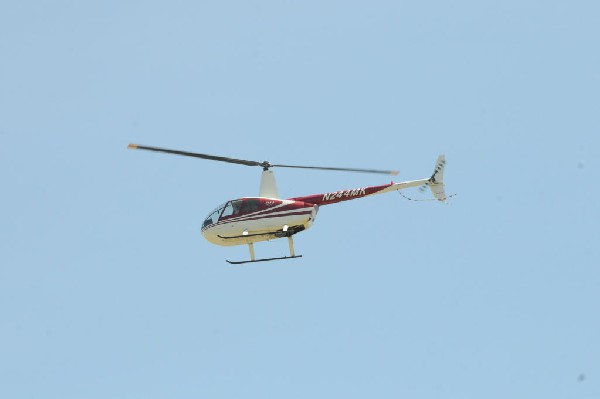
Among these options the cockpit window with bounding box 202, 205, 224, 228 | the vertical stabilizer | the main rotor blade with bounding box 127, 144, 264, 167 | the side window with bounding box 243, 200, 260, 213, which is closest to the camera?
the main rotor blade with bounding box 127, 144, 264, 167

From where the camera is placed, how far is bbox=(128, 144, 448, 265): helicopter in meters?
69.8

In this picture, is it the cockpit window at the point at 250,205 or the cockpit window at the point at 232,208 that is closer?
the cockpit window at the point at 250,205

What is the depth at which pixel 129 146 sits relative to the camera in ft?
220

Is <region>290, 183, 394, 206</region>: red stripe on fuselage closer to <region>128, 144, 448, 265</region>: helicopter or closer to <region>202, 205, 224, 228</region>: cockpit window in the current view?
<region>128, 144, 448, 265</region>: helicopter

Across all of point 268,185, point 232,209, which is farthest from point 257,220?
point 268,185

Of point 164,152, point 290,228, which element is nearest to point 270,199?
point 290,228

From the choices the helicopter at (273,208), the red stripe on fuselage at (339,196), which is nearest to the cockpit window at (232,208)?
the helicopter at (273,208)

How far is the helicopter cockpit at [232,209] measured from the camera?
233 feet

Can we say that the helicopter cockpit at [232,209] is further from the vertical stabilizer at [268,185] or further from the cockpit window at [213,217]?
the vertical stabilizer at [268,185]

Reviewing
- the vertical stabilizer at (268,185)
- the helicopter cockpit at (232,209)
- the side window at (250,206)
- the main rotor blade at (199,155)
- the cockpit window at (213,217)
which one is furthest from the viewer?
the cockpit window at (213,217)

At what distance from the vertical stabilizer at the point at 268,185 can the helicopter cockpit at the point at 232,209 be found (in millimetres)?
729

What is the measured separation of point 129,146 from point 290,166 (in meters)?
8.27

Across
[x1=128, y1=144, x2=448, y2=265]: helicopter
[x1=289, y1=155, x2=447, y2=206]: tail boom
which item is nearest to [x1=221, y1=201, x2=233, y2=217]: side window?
[x1=128, y1=144, x2=448, y2=265]: helicopter

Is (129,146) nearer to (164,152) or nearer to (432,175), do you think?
(164,152)
